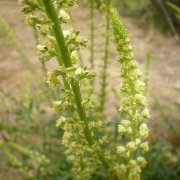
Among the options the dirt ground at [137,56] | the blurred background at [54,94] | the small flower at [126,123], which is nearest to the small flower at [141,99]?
the small flower at [126,123]

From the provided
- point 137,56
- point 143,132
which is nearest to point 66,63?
point 143,132

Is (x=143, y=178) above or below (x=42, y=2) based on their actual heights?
below

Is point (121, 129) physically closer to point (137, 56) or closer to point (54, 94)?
point (54, 94)

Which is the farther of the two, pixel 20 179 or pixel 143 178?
pixel 20 179

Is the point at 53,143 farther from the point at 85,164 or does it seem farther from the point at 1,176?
the point at 85,164

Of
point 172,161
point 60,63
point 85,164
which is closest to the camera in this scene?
point 60,63

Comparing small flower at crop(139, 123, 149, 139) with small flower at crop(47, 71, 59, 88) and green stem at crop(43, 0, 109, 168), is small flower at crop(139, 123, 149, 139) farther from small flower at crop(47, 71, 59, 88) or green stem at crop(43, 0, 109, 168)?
small flower at crop(47, 71, 59, 88)

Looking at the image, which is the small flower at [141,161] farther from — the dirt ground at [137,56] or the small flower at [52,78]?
the dirt ground at [137,56]

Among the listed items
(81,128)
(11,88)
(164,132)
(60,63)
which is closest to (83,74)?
(60,63)

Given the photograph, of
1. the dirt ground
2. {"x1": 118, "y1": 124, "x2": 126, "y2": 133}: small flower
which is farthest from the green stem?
the dirt ground
